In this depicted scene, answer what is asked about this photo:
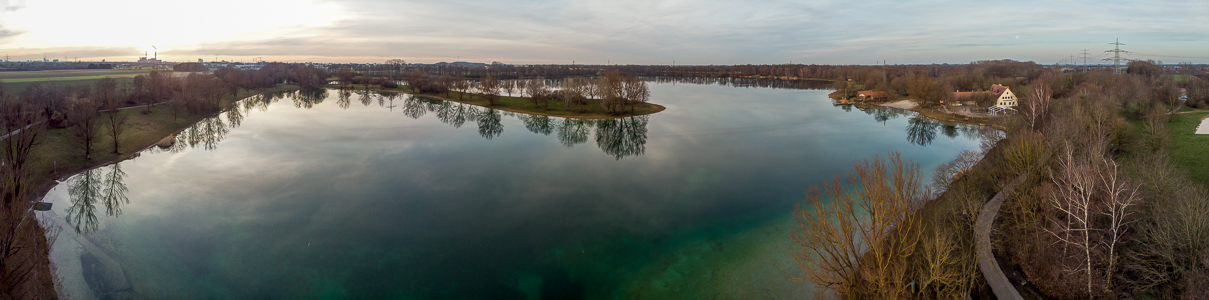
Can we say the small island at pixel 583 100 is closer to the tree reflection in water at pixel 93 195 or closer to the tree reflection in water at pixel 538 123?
the tree reflection in water at pixel 538 123

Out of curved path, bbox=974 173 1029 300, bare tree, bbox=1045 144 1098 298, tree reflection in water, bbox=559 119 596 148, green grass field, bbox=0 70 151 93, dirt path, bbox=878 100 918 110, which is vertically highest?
green grass field, bbox=0 70 151 93

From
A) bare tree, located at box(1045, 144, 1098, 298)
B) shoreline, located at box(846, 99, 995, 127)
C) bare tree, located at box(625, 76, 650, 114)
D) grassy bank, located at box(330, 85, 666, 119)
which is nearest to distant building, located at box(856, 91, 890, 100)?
shoreline, located at box(846, 99, 995, 127)

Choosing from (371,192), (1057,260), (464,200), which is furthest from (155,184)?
(1057,260)

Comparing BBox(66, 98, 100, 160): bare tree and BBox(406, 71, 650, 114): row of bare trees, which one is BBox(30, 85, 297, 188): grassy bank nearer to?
BBox(66, 98, 100, 160): bare tree

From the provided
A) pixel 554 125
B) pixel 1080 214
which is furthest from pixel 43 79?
pixel 1080 214

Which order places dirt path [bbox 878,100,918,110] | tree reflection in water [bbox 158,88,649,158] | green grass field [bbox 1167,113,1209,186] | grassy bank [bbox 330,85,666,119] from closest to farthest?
green grass field [bbox 1167,113,1209,186] → tree reflection in water [bbox 158,88,649,158] → grassy bank [bbox 330,85,666,119] → dirt path [bbox 878,100,918,110]

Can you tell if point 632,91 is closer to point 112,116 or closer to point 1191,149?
point 1191,149
